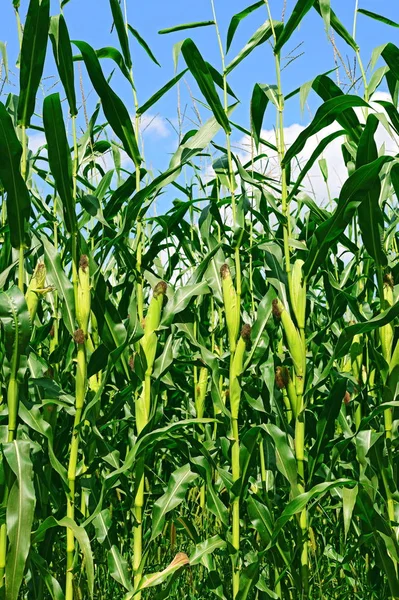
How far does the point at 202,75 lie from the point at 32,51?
0.71 metres

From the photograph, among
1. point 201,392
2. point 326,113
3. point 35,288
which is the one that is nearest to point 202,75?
point 326,113

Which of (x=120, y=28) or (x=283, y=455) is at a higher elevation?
(x=120, y=28)

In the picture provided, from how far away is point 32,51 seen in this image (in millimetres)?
2281

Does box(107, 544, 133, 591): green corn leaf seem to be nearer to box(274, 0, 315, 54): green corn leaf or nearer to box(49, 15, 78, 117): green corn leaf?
box(49, 15, 78, 117): green corn leaf

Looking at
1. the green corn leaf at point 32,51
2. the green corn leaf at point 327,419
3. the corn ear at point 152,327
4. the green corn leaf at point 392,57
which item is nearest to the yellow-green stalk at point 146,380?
the corn ear at point 152,327

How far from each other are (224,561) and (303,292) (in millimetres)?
1429

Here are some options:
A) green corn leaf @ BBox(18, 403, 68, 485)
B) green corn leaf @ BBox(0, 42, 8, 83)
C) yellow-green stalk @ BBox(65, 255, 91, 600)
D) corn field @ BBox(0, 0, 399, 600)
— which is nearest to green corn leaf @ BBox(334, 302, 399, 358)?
corn field @ BBox(0, 0, 399, 600)

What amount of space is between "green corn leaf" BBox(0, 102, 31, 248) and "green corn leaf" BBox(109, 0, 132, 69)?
2.52 feet

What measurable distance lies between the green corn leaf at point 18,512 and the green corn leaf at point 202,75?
1514 millimetres

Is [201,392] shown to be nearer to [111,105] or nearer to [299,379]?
[299,379]

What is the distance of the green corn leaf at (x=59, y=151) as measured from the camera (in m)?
2.25

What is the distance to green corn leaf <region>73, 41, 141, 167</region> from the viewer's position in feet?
8.12

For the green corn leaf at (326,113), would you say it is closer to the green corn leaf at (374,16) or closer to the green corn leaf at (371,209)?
the green corn leaf at (371,209)

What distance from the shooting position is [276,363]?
282 centimetres
